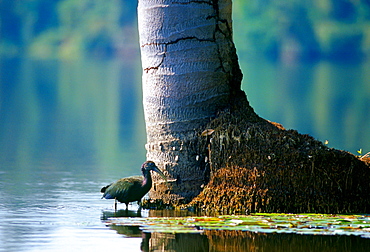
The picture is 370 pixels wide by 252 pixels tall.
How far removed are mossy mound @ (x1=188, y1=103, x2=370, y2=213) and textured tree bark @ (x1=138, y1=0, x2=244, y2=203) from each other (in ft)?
1.06

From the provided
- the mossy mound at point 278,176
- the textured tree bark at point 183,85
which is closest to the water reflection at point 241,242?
the mossy mound at point 278,176

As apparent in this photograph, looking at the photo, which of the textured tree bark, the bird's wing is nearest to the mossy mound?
the textured tree bark

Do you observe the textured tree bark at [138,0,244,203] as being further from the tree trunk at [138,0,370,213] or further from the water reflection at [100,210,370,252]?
the water reflection at [100,210,370,252]

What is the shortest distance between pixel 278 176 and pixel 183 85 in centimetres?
161

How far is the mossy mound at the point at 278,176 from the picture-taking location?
24.0 feet

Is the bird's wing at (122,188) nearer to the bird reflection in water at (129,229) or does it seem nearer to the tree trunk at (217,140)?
the bird reflection in water at (129,229)

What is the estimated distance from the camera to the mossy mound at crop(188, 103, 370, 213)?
288 inches

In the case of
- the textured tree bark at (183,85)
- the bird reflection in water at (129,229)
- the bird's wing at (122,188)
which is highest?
the textured tree bark at (183,85)

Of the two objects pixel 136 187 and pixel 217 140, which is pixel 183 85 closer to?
pixel 217 140

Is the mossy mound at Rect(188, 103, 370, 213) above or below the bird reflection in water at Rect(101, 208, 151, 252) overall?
above

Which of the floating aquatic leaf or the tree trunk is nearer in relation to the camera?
the floating aquatic leaf

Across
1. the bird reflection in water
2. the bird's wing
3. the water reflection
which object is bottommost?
the water reflection

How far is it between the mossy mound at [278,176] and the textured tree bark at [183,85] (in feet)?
1.06

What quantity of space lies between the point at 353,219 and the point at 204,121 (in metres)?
2.24
